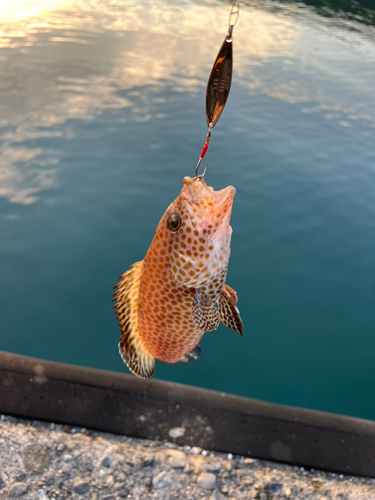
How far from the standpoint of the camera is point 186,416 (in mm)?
4609

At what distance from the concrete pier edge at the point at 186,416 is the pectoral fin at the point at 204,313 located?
264 centimetres

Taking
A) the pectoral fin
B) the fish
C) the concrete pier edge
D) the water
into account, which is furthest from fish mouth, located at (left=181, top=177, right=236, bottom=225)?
the water

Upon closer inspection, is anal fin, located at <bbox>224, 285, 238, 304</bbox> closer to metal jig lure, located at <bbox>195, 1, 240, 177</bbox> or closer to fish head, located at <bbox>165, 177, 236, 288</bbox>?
fish head, located at <bbox>165, 177, 236, 288</bbox>

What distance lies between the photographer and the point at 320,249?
24.8 ft

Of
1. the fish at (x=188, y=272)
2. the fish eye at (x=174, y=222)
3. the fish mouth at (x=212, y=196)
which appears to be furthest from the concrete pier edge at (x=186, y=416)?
the fish mouth at (x=212, y=196)

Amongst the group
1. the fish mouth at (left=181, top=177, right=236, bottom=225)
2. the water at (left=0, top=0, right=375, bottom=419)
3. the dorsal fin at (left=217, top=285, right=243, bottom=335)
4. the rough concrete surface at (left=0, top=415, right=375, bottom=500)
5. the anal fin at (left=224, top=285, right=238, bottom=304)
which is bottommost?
the rough concrete surface at (left=0, top=415, right=375, bottom=500)

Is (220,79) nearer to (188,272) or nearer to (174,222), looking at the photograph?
(174,222)

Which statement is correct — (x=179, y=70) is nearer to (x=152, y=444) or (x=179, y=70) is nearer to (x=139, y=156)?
(x=139, y=156)

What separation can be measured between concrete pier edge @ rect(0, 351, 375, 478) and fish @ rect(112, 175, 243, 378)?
2331 millimetres

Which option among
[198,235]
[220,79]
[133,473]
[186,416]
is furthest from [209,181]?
[220,79]

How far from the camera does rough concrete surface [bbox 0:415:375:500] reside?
3.98m

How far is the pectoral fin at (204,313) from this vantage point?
2.31 m

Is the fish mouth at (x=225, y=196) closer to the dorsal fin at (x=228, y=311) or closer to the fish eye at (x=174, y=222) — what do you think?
the fish eye at (x=174, y=222)

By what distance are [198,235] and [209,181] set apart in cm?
654
